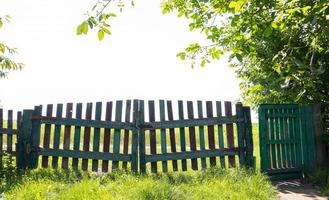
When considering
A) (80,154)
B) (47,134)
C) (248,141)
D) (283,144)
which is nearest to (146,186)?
(80,154)

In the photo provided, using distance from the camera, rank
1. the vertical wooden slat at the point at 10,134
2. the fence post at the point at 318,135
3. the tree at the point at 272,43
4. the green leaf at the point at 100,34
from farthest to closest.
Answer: the vertical wooden slat at the point at 10,134
the fence post at the point at 318,135
the tree at the point at 272,43
the green leaf at the point at 100,34

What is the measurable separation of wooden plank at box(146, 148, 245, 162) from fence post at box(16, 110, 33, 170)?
2.66 meters

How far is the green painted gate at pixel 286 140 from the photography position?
849cm

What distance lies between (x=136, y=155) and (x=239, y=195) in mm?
3066

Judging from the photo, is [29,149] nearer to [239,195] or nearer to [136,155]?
[136,155]

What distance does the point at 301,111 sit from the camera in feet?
29.2

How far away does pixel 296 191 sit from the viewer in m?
7.52

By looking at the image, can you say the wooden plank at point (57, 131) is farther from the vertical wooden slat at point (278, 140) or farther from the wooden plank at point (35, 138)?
the vertical wooden slat at point (278, 140)

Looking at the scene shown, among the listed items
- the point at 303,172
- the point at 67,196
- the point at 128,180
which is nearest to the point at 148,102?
the point at 128,180

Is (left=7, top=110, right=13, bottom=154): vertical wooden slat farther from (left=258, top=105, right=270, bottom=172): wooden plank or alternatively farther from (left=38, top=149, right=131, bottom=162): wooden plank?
(left=258, top=105, right=270, bottom=172): wooden plank

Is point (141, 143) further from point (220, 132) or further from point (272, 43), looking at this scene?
point (272, 43)

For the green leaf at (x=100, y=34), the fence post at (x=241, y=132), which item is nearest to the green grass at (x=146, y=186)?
the fence post at (x=241, y=132)

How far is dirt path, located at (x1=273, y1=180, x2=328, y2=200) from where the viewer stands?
6955 mm

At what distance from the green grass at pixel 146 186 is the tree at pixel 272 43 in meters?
1.70
